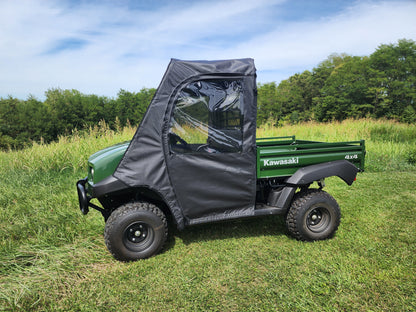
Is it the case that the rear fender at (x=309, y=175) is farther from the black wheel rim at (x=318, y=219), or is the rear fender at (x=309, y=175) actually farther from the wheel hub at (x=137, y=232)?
the wheel hub at (x=137, y=232)

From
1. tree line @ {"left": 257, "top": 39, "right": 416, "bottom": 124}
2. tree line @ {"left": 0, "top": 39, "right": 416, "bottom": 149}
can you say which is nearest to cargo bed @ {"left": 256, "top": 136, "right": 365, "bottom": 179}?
tree line @ {"left": 0, "top": 39, "right": 416, "bottom": 149}

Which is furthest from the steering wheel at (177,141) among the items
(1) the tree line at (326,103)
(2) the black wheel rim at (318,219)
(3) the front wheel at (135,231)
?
(1) the tree line at (326,103)

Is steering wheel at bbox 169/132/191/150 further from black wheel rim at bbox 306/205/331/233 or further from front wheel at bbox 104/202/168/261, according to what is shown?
black wheel rim at bbox 306/205/331/233

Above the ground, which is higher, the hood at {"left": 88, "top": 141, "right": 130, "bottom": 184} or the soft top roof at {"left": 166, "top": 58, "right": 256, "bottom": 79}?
the soft top roof at {"left": 166, "top": 58, "right": 256, "bottom": 79}

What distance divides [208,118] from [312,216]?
190 cm

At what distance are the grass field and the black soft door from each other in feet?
2.13

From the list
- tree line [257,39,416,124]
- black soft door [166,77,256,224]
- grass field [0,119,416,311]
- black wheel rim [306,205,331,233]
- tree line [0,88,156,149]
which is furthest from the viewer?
tree line [257,39,416,124]

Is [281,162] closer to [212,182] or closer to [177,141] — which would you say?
[212,182]

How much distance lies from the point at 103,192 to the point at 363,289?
2.81 meters

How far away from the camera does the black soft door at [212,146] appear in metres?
3.13

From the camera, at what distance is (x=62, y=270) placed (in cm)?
299

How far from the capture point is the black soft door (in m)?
3.13

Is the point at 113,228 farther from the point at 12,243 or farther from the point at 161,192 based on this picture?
the point at 12,243

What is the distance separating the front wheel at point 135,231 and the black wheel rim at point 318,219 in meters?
1.91
